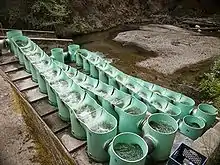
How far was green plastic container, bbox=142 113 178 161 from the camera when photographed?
4.20 m

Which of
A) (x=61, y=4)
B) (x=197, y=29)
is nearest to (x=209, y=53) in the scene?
(x=197, y=29)

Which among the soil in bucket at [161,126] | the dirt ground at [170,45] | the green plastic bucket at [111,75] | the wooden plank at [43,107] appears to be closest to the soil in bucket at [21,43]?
the wooden plank at [43,107]

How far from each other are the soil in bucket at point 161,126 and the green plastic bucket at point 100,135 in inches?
30.4

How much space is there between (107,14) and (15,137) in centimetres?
1203

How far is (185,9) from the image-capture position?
55.3 feet

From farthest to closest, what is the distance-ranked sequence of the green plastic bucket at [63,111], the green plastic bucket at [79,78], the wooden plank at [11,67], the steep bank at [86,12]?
1. the steep bank at [86,12]
2. the wooden plank at [11,67]
3. the green plastic bucket at [79,78]
4. the green plastic bucket at [63,111]

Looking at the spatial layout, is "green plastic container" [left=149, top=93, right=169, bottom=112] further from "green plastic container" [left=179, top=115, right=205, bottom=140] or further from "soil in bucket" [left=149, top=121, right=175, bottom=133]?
"soil in bucket" [left=149, top=121, right=175, bottom=133]

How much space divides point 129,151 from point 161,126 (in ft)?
3.06

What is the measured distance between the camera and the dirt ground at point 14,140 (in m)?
2.87

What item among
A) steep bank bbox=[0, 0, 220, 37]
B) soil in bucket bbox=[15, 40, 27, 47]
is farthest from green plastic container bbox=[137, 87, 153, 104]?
steep bank bbox=[0, 0, 220, 37]

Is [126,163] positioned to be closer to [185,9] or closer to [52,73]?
[52,73]

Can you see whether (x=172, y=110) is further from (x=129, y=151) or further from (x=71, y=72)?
(x=71, y=72)

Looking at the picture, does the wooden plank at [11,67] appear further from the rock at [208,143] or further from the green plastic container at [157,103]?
the rock at [208,143]

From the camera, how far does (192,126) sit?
17.2 feet
